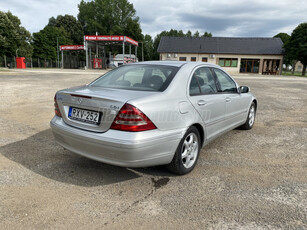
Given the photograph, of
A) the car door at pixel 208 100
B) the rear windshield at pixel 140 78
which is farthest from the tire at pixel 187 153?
the rear windshield at pixel 140 78

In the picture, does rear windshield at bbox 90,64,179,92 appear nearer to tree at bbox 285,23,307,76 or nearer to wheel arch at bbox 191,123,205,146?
wheel arch at bbox 191,123,205,146

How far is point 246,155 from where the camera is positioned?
4.02 meters

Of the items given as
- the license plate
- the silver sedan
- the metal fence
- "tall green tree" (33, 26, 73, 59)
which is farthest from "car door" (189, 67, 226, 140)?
"tall green tree" (33, 26, 73, 59)

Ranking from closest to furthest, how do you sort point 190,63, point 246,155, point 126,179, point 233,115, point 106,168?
1. point 126,179
2. point 106,168
3. point 190,63
4. point 246,155
5. point 233,115

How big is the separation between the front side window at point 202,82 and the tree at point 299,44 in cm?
4169

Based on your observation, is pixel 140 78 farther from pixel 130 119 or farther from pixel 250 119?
pixel 250 119

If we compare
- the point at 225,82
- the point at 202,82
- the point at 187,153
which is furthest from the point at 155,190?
the point at 225,82

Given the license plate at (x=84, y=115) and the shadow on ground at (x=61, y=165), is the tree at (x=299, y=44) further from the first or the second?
the license plate at (x=84, y=115)

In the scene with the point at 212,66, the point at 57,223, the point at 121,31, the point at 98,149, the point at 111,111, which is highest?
the point at 121,31

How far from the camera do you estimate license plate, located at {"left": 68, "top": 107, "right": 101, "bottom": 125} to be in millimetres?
2775

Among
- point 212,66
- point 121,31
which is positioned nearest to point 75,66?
point 121,31

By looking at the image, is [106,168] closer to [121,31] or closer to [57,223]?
[57,223]

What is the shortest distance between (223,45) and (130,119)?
45802mm

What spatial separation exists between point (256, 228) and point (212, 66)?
8.69ft
